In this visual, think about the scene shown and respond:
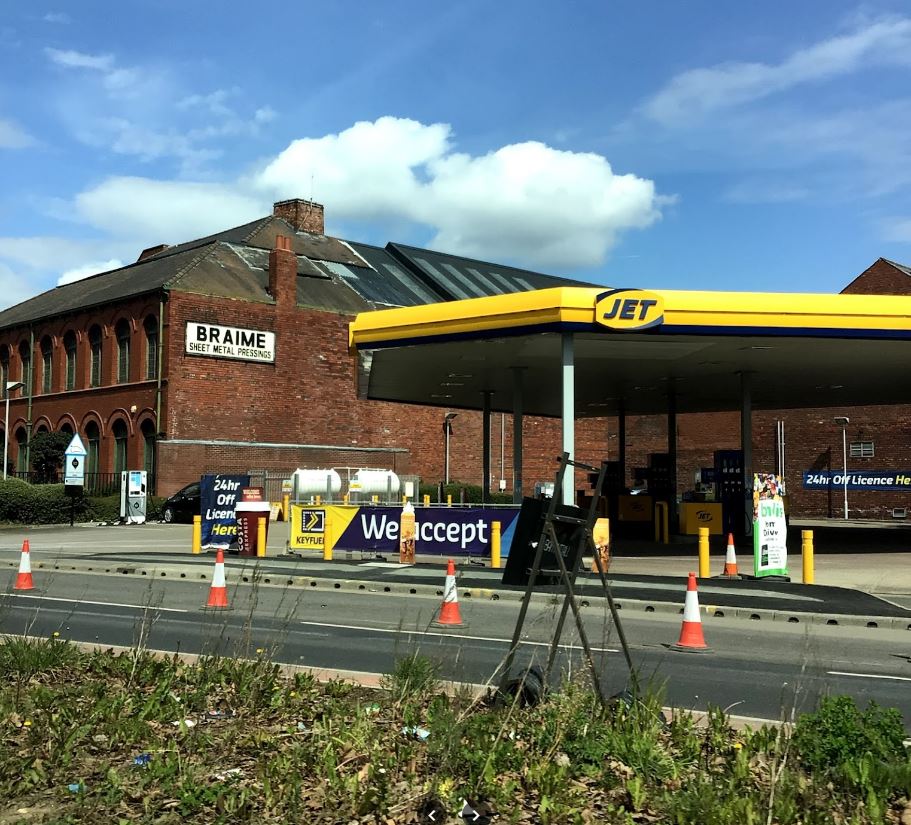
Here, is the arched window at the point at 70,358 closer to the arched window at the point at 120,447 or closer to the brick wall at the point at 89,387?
the brick wall at the point at 89,387

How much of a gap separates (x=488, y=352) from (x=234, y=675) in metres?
18.1

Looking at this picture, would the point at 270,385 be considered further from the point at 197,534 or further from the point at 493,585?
the point at 493,585

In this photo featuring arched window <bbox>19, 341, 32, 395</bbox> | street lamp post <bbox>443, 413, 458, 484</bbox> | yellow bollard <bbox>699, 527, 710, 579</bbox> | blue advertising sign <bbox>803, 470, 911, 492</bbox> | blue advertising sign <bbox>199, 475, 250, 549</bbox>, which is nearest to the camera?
yellow bollard <bbox>699, 527, 710, 579</bbox>

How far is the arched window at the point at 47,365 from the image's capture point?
5059cm

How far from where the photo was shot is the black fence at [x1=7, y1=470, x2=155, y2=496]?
42750 mm

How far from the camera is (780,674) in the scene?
9.38 meters

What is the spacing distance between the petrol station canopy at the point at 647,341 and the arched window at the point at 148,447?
1385 cm

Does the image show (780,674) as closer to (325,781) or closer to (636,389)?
(325,781)

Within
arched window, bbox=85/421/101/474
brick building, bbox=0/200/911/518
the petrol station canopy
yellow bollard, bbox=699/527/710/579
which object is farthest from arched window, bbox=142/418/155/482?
yellow bollard, bbox=699/527/710/579

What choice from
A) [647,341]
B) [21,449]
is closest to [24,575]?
[647,341]

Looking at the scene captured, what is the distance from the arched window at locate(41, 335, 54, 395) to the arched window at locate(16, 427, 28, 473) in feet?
9.74

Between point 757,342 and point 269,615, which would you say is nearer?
point 269,615

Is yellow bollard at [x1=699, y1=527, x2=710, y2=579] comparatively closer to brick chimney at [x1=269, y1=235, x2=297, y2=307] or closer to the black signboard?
the black signboard

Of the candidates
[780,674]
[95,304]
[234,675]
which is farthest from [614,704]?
[95,304]
